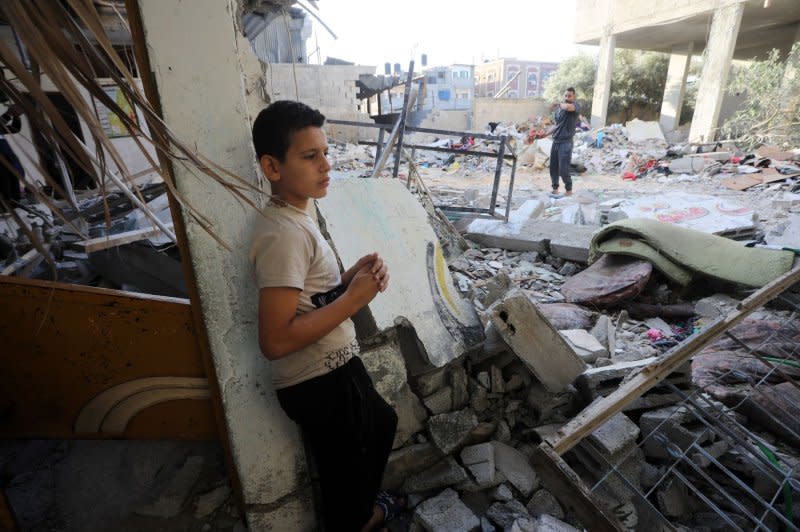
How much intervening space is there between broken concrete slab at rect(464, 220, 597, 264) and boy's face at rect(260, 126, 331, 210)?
417cm

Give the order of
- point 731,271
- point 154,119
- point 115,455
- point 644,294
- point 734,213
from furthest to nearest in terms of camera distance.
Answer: point 734,213 → point 644,294 → point 731,271 → point 115,455 → point 154,119

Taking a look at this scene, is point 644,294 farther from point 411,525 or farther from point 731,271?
point 411,525

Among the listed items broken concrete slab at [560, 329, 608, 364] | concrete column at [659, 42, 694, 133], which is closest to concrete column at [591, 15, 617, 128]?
concrete column at [659, 42, 694, 133]

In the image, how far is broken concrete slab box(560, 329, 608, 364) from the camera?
2811 millimetres

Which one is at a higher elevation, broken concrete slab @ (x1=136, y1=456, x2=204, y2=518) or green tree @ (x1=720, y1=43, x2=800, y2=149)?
green tree @ (x1=720, y1=43, x2=800, y2=149)

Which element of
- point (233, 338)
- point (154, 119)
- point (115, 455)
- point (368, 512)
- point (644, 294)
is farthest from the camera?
point (644, 294)

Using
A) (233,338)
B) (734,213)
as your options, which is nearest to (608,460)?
(233,338)

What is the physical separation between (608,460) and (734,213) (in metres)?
4.93

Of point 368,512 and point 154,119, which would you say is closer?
point 154,119

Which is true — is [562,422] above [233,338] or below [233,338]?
below

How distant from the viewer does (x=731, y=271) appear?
3693mm

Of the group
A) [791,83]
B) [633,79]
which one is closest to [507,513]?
[791,83]

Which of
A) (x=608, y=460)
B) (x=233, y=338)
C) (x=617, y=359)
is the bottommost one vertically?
(x=617, y=359)

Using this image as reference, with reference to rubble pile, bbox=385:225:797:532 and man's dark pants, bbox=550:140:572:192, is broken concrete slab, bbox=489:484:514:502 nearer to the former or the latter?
rubble pile, bbox=385:225:797:532
